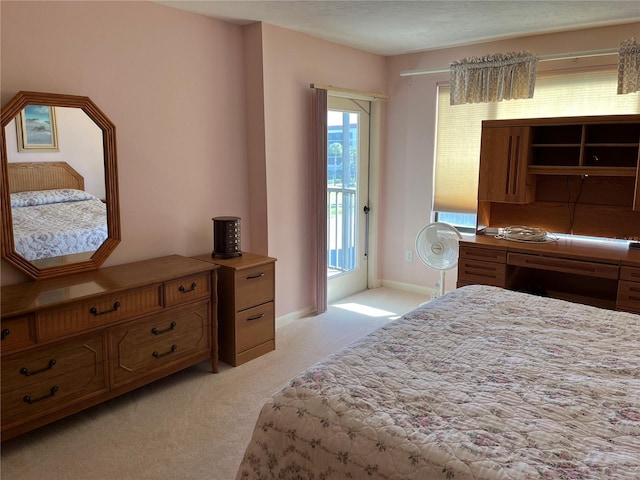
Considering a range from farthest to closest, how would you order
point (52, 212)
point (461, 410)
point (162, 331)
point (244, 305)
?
point (244, 305), point (162, 331), point (52, 212), point (461, 410)

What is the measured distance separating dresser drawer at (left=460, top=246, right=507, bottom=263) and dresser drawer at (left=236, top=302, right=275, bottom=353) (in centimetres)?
161

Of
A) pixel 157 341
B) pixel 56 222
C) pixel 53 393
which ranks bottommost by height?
→ pixel 53 393

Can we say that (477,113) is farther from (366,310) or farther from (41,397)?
(41,397)

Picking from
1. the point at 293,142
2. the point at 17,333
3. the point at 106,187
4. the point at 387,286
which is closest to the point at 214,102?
the point at 293,142

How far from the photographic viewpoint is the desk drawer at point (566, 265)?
11.0 feet

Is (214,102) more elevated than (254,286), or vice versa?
(214,102)

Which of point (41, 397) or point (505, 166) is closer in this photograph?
point (41, 397)

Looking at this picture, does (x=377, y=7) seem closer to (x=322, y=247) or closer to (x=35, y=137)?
(x=322, y=247)

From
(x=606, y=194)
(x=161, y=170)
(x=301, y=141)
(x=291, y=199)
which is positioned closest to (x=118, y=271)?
(x=161, y=170)

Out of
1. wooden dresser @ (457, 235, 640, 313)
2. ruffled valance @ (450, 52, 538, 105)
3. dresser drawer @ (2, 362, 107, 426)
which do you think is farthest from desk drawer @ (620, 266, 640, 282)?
dresser drawer @ (2, 362, 107, 426)

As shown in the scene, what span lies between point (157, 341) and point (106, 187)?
3.39ft

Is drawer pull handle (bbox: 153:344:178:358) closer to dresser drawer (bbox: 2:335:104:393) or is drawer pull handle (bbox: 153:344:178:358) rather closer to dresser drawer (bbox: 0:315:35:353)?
dresser drawer (bbox: 2:335:104:393)

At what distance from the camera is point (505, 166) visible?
3.98 meters

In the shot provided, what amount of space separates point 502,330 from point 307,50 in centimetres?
298
